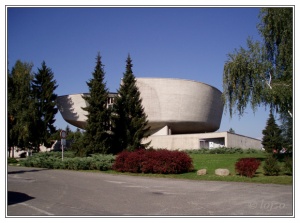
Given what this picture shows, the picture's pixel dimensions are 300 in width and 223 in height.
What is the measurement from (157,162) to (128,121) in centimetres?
1242

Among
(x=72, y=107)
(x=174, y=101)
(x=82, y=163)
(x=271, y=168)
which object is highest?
(x=174, y=101)

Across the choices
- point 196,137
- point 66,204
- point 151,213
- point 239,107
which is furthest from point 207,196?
point 196,137

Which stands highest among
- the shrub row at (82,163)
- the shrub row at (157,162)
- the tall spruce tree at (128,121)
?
the tall spruce tree at (128,121)

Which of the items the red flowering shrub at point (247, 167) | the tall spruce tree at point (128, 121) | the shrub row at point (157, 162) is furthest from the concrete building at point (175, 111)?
the red flowering shrub at point (247, 167)

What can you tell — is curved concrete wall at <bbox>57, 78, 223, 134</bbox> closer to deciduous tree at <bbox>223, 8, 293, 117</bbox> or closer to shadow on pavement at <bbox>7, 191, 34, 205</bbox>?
deciduous tree at <bbox>223, 8, 293, 117</bbox>

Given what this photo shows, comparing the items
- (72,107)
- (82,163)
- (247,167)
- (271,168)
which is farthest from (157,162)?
(72,107)

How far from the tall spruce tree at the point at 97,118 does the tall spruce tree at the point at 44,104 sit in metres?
17.4

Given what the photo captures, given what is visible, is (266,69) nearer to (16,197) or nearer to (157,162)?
(157,162)

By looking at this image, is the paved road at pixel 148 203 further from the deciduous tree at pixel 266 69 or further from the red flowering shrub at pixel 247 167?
the deciduous tree at pixel 266 69

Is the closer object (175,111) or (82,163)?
(82,163)

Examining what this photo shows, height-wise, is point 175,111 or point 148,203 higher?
point 175,111

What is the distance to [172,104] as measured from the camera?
162 feet

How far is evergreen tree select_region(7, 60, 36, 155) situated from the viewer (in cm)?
4097

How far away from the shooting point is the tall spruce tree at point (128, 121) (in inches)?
1163
